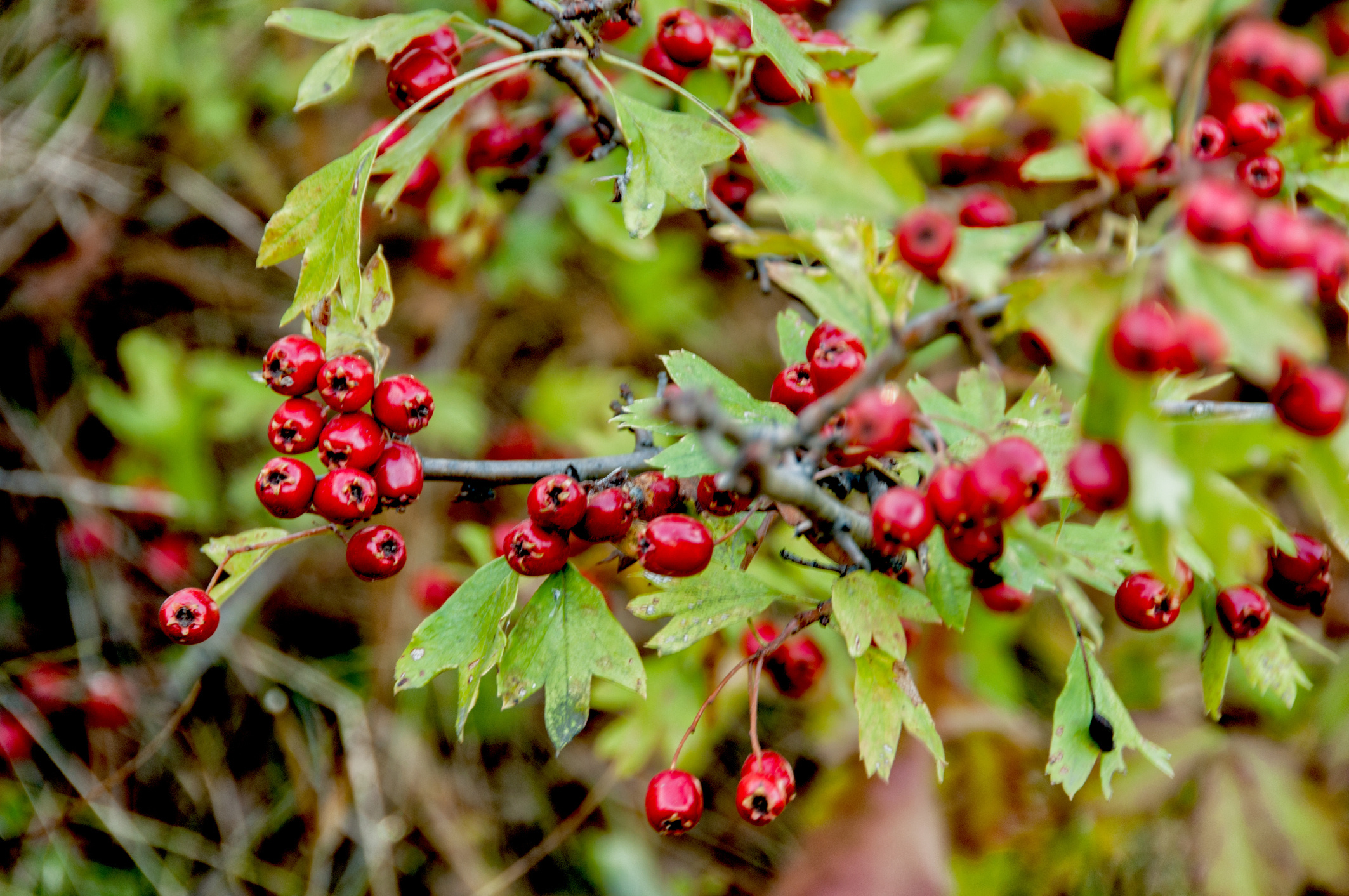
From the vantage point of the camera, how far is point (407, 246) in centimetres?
406

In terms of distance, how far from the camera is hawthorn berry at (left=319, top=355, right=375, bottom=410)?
1489mm

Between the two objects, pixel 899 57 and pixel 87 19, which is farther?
pixel 87 19

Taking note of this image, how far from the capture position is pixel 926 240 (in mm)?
1011

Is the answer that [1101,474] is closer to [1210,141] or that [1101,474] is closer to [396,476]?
[1210,141]

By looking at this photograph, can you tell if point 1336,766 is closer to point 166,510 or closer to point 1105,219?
point 1105,219

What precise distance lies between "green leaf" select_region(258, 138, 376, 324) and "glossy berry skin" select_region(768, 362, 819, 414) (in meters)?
0.81

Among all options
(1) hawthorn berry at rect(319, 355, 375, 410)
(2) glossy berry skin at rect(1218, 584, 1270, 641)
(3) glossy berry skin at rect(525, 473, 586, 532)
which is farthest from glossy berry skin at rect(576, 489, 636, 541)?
(2) glossy berry skin at rect(1218, 584, 1270, 641)

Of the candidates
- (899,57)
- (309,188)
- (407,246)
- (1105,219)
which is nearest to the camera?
(1105,219)

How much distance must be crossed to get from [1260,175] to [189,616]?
6.64ft

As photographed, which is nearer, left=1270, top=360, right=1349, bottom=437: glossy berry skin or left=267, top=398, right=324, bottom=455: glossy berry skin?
left=1270, top=360, right=1349, bottom=437: glossy berry skin

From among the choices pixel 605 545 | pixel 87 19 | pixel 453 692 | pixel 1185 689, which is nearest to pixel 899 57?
pixel 605 545

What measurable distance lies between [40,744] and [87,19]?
3003 millimetres

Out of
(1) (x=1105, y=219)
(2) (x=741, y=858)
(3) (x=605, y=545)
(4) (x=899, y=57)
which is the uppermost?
(1) (x=1105, y=219)

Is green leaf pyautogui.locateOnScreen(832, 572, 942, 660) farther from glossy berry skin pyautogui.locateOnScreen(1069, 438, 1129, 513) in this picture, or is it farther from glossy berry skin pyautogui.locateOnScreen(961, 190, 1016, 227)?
glossy berry skin pyautogui.locateOnScreen(961, 190, 1016, 227)
